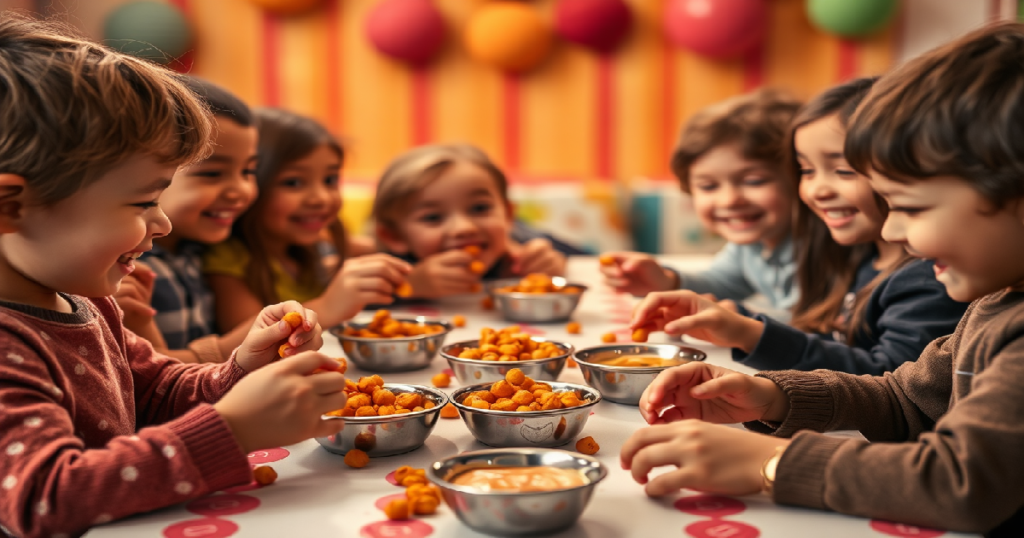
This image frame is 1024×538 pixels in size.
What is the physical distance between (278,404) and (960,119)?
0.71 metres

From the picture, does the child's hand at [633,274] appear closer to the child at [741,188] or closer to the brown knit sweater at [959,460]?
the child at [741,188]

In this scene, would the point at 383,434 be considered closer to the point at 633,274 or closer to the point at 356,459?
the point at 356,459

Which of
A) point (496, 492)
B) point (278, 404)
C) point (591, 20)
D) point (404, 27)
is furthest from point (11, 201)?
point (591, 20)

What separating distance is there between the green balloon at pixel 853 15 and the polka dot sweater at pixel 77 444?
356 centimetres

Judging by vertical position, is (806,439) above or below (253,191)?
below

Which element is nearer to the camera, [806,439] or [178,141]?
[806,439]

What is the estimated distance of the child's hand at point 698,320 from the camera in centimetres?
140

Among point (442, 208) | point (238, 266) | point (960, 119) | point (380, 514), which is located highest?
point (960, 119)

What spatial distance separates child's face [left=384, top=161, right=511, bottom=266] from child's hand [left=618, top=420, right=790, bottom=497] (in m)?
1.42

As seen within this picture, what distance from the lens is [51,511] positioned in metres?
0.77

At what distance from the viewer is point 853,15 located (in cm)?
379

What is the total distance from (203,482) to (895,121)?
755 millimetres

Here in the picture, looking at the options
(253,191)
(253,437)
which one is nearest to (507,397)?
(253,437)

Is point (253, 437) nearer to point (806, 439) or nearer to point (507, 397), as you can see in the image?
point (507, 397)
